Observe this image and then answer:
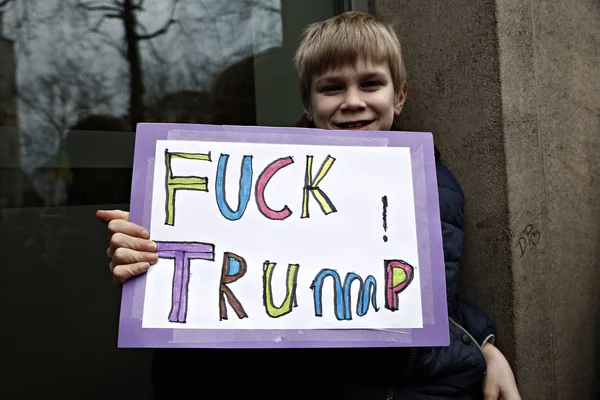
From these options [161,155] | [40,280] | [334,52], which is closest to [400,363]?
[161,155]

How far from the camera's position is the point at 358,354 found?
104cm

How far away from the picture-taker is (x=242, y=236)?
98 cm

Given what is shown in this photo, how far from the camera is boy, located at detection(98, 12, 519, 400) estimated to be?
1054 mm

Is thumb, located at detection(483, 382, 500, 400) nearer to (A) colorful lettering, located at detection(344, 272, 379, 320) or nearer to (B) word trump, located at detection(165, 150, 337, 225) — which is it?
(A) colorful lettering, located at detection(344, 272, 379, 320)

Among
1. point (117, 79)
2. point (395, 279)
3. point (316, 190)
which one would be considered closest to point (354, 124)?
point (316, 190)

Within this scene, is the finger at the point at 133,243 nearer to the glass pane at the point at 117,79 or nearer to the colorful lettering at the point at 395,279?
the colorful lettering at the point at 395,279

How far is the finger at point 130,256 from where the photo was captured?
36.1 inches

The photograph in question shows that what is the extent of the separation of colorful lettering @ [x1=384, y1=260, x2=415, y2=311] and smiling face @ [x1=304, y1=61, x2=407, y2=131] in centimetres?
41

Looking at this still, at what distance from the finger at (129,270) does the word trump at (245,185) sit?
0.10m

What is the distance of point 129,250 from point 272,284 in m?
0.28

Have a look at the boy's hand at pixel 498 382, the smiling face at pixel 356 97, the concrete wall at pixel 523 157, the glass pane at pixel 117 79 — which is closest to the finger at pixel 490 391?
the boy's hand at pixel 498 382

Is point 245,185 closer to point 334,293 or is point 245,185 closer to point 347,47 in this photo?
point 334,293

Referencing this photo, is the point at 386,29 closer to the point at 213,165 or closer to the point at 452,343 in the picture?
the point at 213,165

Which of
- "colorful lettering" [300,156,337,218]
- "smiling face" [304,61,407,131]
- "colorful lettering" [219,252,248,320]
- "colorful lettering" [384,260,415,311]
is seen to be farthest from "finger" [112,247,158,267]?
"smiling face" [304,61,407,131]
